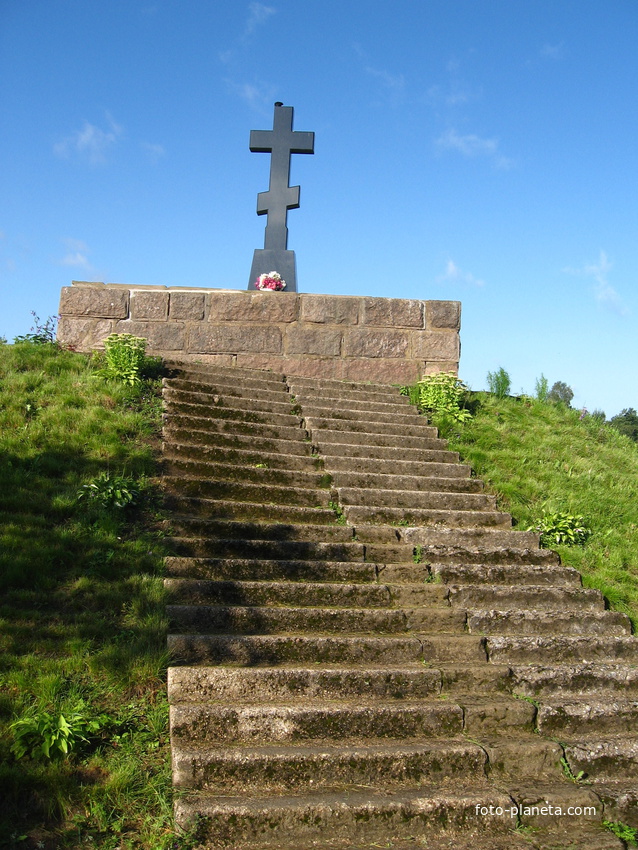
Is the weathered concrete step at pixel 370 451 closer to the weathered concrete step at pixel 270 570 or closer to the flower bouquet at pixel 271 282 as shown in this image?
the weathered concrete step at pixel 270 570

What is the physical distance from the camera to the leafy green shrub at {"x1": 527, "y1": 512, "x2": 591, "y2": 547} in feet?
19.0

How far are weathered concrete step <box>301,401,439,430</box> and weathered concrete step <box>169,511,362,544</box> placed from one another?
6.23 feet

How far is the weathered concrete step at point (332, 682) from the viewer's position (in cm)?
349

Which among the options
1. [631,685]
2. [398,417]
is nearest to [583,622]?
[631,685]

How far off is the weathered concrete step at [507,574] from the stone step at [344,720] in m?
1.11

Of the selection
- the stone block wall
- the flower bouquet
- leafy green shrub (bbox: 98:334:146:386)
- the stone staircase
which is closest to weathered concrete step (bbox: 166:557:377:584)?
the stone staircase

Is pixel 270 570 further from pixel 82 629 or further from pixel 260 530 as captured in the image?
pixel 82 629

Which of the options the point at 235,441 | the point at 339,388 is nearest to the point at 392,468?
the point at 235,441

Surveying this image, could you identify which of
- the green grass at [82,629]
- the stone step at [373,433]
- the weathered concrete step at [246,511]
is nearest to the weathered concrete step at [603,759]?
the green grass at [82,629]

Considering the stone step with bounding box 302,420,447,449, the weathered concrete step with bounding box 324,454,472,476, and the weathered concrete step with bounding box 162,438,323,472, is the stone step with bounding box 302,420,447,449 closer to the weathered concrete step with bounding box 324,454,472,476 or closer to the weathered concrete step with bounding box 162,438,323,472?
the weathered concrete step with bounding box 324,454,472,476

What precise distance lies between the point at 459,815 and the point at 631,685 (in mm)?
1772

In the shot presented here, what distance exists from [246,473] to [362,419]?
80.9 inches

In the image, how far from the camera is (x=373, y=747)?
3369 millimetres

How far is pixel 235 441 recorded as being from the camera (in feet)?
19.9
